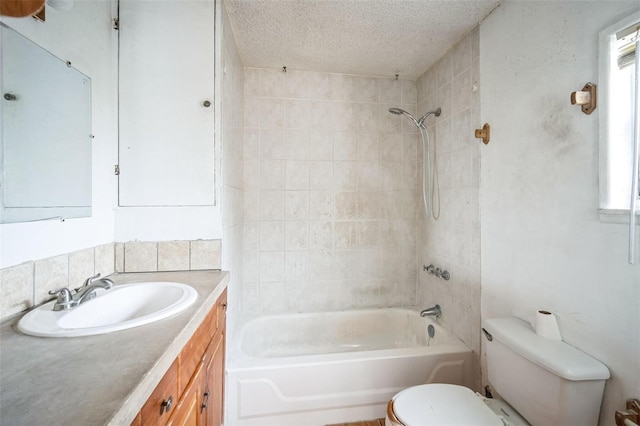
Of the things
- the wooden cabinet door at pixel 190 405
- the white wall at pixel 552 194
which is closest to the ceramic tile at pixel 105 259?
the wooden cabinet door at pixel 190 405

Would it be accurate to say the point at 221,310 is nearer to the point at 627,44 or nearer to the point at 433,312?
the point at 433,312

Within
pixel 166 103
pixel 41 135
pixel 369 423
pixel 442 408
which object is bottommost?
pixel 369 423

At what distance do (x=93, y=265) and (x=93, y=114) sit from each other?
2.21 ft

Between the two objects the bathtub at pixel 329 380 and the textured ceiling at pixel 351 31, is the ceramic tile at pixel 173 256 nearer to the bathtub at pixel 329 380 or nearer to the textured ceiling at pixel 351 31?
the bathtub at pixel 329 380

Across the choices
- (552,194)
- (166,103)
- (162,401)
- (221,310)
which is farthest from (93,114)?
(552,194)

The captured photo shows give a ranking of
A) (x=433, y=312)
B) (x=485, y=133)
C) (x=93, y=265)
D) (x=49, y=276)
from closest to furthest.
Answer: (x=49, y=276) → (x=93, y=265) → (x=485, y=133) → (x=433, y=312)

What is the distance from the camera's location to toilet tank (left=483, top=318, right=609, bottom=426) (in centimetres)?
90

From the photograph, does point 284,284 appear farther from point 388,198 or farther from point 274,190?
point 388,198

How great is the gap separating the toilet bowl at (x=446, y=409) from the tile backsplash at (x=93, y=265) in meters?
1.03

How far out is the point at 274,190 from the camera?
216 cm

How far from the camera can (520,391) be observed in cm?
→ 107

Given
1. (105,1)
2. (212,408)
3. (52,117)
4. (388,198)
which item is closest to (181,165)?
(52,117)

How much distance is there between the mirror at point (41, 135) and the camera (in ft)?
2.71

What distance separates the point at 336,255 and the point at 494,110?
1458 mm
